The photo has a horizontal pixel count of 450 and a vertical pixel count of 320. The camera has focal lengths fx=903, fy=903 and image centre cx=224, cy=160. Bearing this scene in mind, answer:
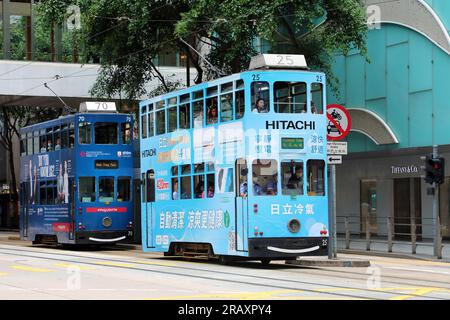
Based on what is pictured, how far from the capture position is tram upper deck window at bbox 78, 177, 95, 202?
29.2 m

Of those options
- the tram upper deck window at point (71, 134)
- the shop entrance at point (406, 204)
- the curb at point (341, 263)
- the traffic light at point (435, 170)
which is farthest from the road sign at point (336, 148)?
the shop entrance at point (406, 204)

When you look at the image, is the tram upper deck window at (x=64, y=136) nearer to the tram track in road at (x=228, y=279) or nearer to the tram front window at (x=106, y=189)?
the tram front window at (x=106, y=189)

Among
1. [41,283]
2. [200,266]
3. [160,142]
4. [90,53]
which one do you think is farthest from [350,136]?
[41,283]

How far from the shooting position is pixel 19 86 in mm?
45750

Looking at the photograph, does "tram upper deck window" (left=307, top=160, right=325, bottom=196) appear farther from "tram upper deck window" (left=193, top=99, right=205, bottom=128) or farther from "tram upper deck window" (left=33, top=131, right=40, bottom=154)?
"tram upper deck window" (left=33, top=131, right=40, bottom=154)

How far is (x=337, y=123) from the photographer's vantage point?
71.1 ft

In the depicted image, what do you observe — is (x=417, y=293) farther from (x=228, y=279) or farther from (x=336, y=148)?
(x=336, y=148)

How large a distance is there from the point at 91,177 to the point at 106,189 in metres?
0.68

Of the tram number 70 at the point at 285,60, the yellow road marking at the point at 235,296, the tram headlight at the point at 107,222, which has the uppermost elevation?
the tram number 70 at the point at 285,60

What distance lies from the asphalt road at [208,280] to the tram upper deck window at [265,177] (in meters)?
1.71

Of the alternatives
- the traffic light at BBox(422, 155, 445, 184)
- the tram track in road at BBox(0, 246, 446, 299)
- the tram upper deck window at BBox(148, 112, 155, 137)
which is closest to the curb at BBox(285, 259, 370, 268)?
the tram track in road at BBox(0, 246, 446, 299)

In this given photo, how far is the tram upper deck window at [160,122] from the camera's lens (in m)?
23.4

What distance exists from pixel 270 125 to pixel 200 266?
12.0ft

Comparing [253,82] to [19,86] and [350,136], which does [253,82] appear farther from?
[19,86]
